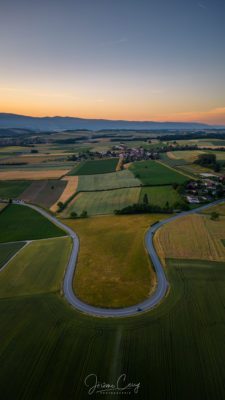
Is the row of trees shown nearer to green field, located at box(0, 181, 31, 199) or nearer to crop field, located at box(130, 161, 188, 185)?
crop field, located at box(130, 161, 188, 185)

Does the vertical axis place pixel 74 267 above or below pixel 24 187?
below

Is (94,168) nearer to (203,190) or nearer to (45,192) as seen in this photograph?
(45,192)

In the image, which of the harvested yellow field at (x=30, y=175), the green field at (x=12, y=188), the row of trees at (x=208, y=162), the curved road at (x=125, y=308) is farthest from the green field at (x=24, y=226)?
the row of trees at (x=208, y=162)

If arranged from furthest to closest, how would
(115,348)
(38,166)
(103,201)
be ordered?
(38,166) < (103,201) < (115,348)

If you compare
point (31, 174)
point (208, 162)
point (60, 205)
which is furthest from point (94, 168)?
point (208, 162)

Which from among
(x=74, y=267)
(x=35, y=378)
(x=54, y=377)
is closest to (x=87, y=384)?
(x=54, y=377)

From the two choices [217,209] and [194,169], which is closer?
[217,209]

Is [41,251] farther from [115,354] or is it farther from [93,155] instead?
[93,155]
